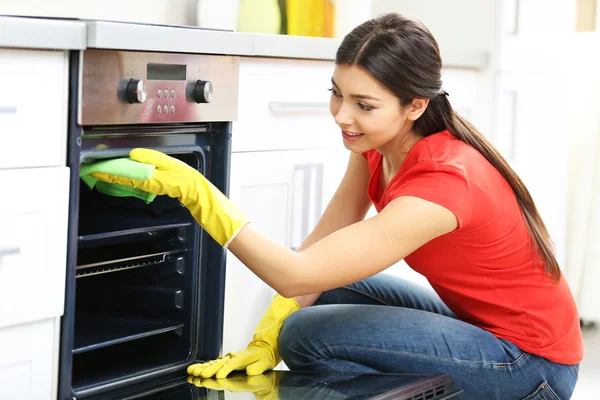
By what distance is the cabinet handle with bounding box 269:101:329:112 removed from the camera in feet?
7.17

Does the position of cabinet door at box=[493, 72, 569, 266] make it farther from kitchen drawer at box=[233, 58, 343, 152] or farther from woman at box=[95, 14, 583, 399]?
woman at box=[95, 14, 583, 399]

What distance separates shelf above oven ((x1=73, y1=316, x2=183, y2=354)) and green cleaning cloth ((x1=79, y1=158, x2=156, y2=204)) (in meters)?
0.31

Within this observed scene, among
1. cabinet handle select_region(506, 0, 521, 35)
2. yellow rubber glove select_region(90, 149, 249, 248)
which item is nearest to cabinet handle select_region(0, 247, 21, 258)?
yellow rubber glove select_region(90, 149, 249, 248)

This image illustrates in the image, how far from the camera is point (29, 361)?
64.7 inches

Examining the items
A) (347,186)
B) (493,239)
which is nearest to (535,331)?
(493,239)

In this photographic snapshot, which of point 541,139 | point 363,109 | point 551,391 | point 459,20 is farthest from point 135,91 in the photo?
point 541,139

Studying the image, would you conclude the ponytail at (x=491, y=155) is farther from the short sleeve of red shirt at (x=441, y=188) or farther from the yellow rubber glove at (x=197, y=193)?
the yellow rubber glove at (x=197, y=193)

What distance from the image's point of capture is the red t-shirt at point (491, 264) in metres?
1.77

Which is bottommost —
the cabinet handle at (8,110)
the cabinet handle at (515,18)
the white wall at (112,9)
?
the cabinet handle at (8,110)

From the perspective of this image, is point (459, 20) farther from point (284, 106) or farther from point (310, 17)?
point (284, 106)

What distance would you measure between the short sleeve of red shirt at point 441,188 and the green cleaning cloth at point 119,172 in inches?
19.1

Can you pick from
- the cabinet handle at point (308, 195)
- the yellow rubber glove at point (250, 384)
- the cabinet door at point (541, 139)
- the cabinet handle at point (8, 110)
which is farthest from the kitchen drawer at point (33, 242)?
the cabinet door at point (541, 139)

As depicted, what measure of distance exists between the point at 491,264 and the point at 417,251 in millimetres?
159

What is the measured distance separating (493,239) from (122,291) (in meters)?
0.87
